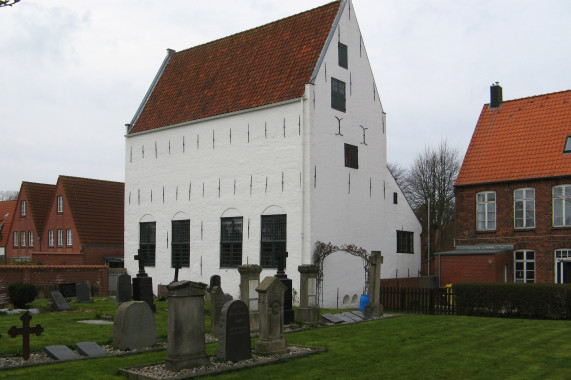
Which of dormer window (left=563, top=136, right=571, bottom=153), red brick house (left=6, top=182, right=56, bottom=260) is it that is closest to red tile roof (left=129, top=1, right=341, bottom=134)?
dormer window (left=563, top=136, right=571, bottom=153)

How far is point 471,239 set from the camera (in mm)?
28797

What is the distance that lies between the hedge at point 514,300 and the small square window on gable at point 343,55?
10621 mm

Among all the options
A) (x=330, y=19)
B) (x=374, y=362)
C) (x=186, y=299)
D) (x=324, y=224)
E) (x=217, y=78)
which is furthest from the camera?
(x=217, y=78)

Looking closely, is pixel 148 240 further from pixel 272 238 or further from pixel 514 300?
pixel 514 300

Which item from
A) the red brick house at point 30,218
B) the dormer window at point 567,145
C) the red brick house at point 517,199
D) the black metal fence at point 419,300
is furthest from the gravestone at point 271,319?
the red brick house at point 30,218

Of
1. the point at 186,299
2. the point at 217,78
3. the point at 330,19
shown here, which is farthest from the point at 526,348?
the point at 217,78

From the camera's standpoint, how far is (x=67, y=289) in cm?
→ 2458

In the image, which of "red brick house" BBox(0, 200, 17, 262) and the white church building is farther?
"red brick house" BBox(0, 200, 17, 262)

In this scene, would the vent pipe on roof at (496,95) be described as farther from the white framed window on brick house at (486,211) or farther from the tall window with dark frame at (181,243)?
the tall window with dark frame at (181,243)

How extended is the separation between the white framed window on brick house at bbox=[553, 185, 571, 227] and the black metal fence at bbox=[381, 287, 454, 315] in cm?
875

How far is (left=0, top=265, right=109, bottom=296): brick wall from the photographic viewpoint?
2480 centimetres

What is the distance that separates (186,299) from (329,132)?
14837 millimetres

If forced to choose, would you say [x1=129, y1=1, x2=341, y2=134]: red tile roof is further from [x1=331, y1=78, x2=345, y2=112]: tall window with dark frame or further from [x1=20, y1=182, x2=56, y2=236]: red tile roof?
[x1=20, y1=182, x2=56, y2=236]: red tile roof

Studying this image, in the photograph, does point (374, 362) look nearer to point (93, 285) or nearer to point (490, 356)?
point (490, 356)
